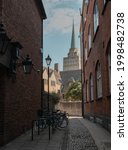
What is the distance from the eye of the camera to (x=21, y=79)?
41.5 feet

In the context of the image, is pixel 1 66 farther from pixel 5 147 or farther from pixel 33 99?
pixel 33 99

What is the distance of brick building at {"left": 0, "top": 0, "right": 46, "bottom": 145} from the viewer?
9836 millimetres

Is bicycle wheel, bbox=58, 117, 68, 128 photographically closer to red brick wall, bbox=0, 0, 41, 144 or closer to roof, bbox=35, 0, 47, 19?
red brick wall, bbox=0, 0, 41, 144

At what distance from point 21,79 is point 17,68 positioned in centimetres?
88

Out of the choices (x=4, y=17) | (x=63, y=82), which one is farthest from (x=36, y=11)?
(x=63, y=82)

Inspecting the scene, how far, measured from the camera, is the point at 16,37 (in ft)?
38.6

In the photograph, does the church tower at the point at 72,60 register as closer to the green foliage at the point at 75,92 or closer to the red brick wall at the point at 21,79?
the green foliage at the point at 75,92

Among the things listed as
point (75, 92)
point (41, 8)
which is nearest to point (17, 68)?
point (41, 8)

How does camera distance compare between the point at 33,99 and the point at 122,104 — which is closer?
the point at 122,104

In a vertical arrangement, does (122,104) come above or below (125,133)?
above

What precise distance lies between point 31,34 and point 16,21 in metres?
3.75

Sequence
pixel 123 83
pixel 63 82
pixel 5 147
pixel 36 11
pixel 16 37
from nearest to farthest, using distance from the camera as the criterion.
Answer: pixel 123 83 → pixel 5 147 → pixel 16 37 → pixel 36 11 → pixel 63 82

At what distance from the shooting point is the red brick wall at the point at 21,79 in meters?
10.3

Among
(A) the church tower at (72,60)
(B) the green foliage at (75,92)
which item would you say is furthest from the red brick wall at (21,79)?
(A) the church tower at (72,60)
